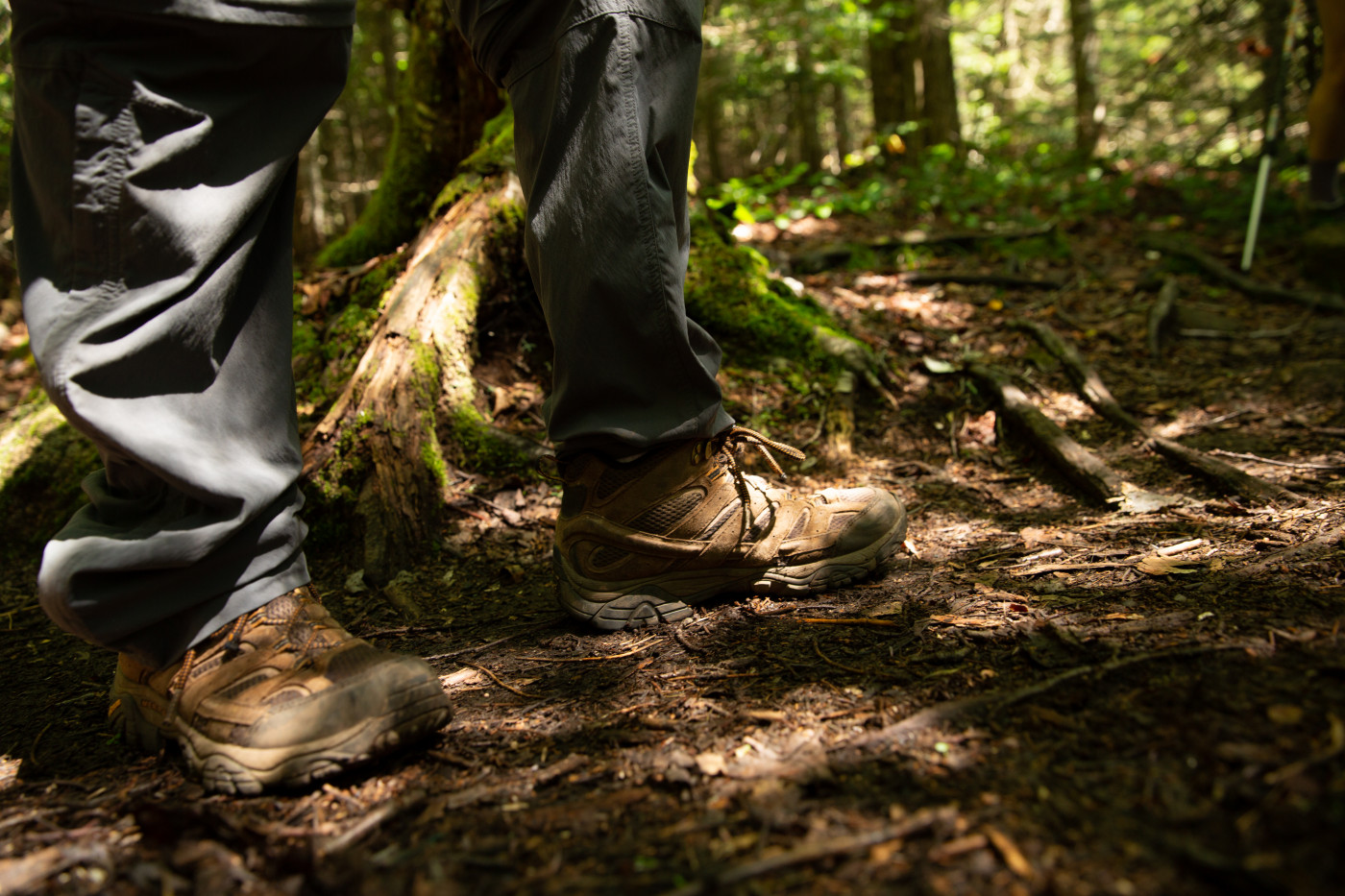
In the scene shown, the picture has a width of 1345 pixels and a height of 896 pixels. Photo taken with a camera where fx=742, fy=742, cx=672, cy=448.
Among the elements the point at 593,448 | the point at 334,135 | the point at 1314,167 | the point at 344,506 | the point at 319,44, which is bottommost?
the point at 344,506

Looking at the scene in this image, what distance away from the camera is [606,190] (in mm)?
1597

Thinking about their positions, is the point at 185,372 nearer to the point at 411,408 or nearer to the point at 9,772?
the point at 9,772

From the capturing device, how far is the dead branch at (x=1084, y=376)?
296cm

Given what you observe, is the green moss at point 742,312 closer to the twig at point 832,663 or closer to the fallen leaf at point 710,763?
the twig at point 832,663

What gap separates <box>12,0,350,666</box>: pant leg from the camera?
1196mm

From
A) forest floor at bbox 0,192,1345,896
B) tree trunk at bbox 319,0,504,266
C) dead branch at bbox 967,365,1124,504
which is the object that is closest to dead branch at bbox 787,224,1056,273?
dead branch at bbox 967,365,1124,504

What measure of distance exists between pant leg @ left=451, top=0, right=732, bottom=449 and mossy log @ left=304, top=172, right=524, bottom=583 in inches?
36.4

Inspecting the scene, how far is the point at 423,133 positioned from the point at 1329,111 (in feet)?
12.7

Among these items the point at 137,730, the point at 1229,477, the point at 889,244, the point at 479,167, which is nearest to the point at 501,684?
the point at 137,730

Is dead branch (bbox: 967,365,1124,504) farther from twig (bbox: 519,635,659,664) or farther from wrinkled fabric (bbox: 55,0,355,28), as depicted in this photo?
wrinkled fabric (bbox: 55,0,355,28)

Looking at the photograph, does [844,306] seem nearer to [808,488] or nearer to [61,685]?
[808,488]

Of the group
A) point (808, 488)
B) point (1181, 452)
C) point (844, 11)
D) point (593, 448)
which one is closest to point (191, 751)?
point (593, 448)

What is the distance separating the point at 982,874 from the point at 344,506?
7.06 feet

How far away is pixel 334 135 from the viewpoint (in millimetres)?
10203
